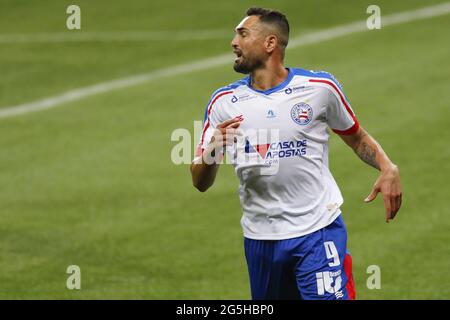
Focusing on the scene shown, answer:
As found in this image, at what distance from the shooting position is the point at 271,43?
844cm

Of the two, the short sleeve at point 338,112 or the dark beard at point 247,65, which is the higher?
the dark beard at point 247,65

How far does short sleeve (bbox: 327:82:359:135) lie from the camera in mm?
8453

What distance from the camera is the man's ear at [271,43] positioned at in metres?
8.42

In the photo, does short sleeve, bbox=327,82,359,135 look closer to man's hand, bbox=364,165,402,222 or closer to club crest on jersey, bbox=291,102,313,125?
club crest on jersey, bbox=291,102,313,125

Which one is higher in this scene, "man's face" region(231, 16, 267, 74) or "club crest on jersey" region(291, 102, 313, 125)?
"man's face" region(231, 16, 267, 74)

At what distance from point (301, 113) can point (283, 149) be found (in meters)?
0.31

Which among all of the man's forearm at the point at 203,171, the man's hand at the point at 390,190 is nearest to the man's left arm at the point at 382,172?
the man's hand at the point at 390,190

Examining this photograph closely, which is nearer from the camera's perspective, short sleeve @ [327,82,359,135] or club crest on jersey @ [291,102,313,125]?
club crest on jersey @ [291,102,313,125]

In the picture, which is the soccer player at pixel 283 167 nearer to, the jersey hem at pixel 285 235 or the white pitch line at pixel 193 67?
the jersey hem at pixel 285 235

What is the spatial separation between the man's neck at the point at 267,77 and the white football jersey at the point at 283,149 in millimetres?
46

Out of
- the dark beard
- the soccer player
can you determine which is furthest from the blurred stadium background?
the dark beard

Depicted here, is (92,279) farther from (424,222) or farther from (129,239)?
(424,222)

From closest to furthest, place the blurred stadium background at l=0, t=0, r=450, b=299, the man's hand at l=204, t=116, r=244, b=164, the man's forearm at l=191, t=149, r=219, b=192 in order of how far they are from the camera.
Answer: the man's hand at l=204, t=116, r=244, b=164 < the man's forearm at l=191, t=149, r=219, b=192 < the blurred stadium background at l=0, t=0, r=450, b=299

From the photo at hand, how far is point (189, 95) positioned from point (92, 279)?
9432 mm
